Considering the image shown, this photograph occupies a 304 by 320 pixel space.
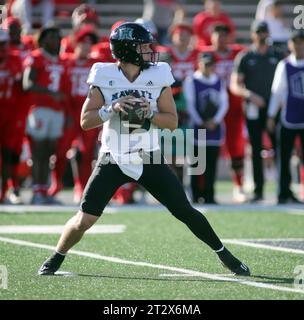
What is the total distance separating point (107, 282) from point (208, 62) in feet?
21.6

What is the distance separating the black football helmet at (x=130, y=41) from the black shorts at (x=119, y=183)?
71cm

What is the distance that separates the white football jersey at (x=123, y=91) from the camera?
24.2 feet

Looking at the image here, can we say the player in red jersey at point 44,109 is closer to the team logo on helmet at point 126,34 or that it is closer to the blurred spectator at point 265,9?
the blurred spectator at point 265,9

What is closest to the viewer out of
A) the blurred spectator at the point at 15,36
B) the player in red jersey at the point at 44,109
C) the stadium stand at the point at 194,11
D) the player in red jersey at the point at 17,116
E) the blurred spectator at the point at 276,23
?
the player in red jersey at the point at 44,109

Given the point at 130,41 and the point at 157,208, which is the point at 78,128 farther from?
the point at 130,41

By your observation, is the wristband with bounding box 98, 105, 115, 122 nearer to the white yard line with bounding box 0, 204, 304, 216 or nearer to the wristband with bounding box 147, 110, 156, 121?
the wristband with bounding box 147, 110, 156, 121

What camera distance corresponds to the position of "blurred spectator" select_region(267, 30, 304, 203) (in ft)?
44.0

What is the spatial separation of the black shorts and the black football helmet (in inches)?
27.8

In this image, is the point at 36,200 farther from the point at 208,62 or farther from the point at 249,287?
the point at 249,287

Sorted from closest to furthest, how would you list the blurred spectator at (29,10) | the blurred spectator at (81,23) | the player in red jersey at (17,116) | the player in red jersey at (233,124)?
the player in red jersey at (17,116)
the player in red jersey at (233,124)
the blurred spectator at (81,23)
the blurred spectator at (29,10)

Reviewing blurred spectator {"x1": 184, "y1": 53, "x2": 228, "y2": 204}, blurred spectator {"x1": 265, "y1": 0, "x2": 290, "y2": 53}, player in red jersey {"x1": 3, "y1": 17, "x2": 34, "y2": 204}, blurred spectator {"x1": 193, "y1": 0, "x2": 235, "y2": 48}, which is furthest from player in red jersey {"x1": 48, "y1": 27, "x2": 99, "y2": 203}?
blurred spectator {"x1": 265, "y1": 0, "x2": 290, "y2": 53}

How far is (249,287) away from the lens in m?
6.98

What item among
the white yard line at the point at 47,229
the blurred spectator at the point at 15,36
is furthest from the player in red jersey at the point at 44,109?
the white yard line at the point at 47,229
